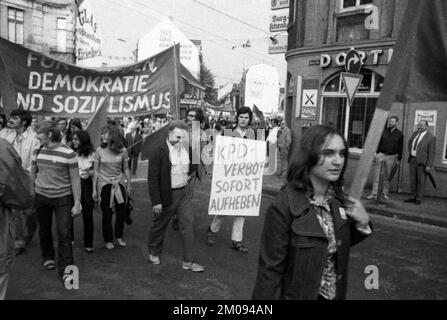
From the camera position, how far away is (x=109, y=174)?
19.4 feet

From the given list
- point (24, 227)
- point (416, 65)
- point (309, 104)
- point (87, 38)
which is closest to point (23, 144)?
point (24, 227)

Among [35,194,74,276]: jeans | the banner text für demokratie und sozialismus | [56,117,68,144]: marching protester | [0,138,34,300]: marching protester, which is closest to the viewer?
[0,138,34,300]: marching protester

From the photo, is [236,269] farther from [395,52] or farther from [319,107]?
[319,107]

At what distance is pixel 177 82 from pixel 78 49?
3139 centimetres

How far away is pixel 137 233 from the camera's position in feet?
22.3

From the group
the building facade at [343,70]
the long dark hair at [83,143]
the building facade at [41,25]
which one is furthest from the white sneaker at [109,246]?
the building facade at [41,25]

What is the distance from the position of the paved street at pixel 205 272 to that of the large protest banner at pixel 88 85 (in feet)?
6.66

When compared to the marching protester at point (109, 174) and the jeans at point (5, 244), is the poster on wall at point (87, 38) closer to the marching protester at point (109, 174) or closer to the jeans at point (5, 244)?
the marching protester at point (109, 174)

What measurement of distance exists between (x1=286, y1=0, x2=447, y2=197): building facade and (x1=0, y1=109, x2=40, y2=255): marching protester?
8.49 metres

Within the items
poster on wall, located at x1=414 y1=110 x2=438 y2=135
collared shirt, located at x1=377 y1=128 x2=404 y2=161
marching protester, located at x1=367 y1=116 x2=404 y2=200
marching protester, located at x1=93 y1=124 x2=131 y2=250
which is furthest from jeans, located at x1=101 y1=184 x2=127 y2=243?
poster on wall, located at x1=414 y1=110 x2=438 y2=135

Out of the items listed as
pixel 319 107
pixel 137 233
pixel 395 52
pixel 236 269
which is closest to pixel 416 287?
pixel 236 269

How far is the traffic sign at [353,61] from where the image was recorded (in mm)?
11602

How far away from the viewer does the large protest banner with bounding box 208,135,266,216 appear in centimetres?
587

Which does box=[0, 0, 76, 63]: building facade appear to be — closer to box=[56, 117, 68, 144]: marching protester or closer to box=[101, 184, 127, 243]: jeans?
box=[56, 117, 68, 144]: marching protester
